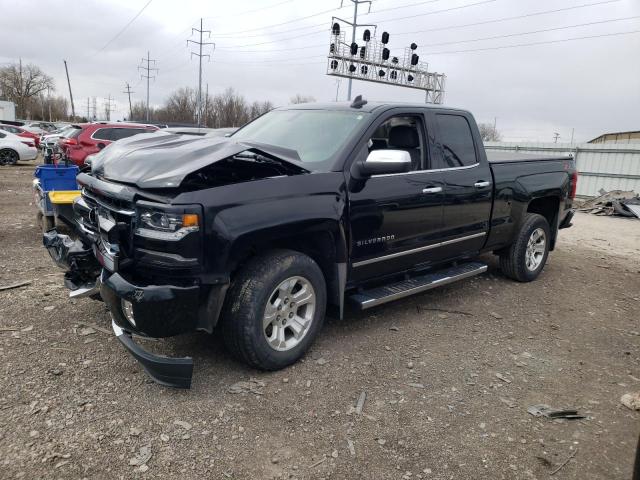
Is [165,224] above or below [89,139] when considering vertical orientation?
below

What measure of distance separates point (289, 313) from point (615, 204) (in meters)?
13.3

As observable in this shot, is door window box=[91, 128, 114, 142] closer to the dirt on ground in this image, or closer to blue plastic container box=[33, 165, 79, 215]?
blue plastic container box=[33, 165, 79, 215]

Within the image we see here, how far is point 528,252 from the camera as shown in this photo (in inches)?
244

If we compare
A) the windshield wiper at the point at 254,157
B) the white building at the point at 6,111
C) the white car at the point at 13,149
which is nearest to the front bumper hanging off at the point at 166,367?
the windshield wiper at the point at 254,157

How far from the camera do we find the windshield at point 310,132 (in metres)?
4.09

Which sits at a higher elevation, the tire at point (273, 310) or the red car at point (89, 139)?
the red car at point (89, 139)

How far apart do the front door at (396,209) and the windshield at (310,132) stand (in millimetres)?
245

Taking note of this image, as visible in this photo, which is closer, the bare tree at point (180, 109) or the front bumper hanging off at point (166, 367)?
the front bumper hanging off at point (166, 367)

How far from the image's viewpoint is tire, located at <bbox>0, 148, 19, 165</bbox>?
19859mm

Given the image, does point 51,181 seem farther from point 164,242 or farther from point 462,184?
point 462,184

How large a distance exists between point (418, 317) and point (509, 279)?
2.05 meters

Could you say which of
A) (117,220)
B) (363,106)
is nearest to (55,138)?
(363,106)

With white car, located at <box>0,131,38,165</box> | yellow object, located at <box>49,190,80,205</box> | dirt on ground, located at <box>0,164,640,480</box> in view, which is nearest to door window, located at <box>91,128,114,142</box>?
white car, located at <box>0,131,38,165</box>

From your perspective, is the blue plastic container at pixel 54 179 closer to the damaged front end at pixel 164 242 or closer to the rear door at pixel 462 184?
the damaged front end at pixel 164 242
